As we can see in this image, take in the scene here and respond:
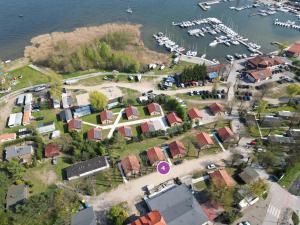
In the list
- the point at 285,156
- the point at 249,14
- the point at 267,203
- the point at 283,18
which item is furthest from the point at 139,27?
the point at 267,203

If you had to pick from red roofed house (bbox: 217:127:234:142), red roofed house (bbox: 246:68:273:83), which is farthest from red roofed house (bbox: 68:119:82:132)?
red roofed house (bbox: 246:68:273:83)

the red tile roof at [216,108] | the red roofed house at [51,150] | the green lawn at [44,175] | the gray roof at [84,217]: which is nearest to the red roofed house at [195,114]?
the red tile roof at [216,108]

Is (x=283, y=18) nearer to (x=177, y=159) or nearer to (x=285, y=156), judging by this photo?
(x=285, y=156)

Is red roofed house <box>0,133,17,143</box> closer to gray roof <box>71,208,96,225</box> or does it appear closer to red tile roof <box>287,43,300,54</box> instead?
gray roof <box>71,208,96,225</box>

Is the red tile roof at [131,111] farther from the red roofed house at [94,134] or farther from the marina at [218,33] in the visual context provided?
the marina at [218,33]

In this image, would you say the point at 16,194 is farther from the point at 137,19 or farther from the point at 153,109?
the point at 137,19

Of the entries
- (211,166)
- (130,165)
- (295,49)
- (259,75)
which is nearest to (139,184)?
(130,165)
